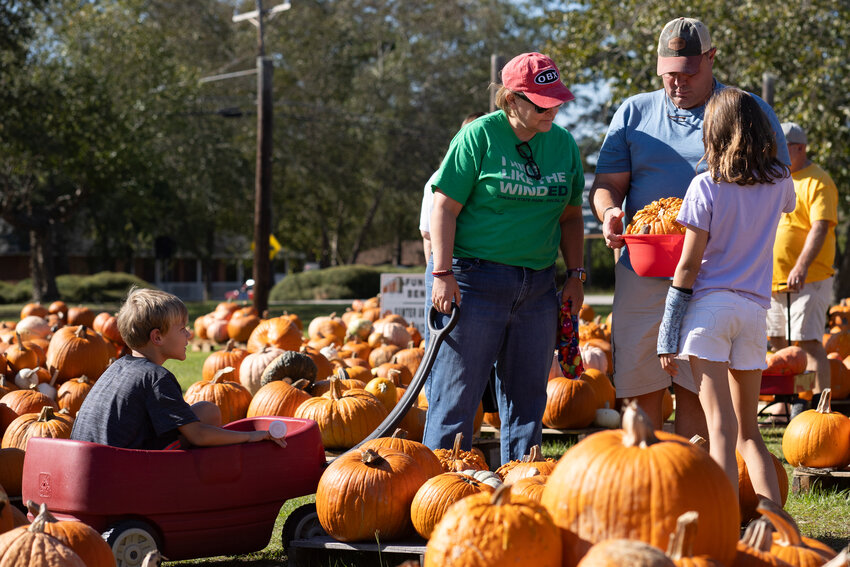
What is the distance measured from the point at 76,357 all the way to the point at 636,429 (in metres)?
6.07

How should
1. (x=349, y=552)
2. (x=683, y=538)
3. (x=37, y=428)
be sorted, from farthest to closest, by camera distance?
(x=37, y=428) → (x=349, y=552) → (x=683, y=538)

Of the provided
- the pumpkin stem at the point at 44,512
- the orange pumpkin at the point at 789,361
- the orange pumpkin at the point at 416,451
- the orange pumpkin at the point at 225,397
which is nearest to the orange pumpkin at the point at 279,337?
the orange pumpkin at the point at 225,397

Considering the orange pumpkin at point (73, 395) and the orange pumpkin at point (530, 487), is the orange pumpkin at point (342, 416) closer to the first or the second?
the orange pumpkin at point (73, 395)

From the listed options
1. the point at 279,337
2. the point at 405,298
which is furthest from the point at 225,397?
the point at 405,298

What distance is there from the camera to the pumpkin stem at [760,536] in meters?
2.32

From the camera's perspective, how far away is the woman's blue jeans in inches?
153

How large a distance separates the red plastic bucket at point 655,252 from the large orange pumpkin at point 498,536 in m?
1.46

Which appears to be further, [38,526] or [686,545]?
[38,526]

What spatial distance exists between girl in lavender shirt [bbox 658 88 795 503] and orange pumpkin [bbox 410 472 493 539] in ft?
2.71

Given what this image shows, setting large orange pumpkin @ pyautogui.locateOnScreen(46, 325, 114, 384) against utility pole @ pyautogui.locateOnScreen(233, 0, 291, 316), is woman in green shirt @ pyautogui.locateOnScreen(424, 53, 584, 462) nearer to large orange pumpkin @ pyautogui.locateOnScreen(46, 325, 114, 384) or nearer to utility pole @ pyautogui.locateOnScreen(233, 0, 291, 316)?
large orange pumpkin @ pyautogui.locateOnScreen(46, 325, 114, 384)

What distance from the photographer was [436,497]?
3299mm

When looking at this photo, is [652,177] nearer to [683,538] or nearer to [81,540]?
[683,538]

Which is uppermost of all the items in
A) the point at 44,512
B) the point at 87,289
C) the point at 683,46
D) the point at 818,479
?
the point at 683,46

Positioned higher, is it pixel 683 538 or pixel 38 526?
pixel 683 538
